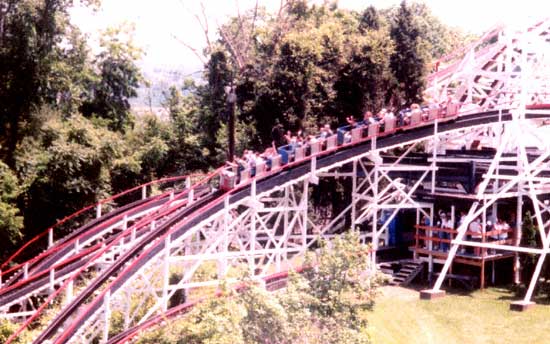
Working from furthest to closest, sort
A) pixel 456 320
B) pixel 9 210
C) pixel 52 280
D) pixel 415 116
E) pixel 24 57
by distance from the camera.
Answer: pixel 24 57
pixel 9 210
pixel 415 116
pixel 52 280
pixel 456 320

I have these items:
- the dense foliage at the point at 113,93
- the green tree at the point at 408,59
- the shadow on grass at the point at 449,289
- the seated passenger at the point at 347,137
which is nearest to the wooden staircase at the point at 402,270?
the shadow on grass at the point at 449,289

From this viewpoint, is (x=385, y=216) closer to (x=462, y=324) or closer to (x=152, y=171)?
(x=462, y=324)

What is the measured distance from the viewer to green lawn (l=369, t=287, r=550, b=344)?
1891cm

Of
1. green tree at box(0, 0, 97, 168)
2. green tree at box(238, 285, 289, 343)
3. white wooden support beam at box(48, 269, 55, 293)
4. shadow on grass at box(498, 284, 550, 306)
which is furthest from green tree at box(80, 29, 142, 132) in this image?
green tree at box(238, 285, 289, 343)

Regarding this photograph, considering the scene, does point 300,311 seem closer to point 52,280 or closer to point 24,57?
point 52,280

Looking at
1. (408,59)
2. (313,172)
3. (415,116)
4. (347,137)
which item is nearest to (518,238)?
(415,116)

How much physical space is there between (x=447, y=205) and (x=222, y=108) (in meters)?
18.3

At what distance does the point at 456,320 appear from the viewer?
802 inches

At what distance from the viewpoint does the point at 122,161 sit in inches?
1350

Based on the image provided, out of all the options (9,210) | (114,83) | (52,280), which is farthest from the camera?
(114,83)

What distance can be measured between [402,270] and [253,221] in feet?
25.3

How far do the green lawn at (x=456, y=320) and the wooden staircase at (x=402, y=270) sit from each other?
150cm

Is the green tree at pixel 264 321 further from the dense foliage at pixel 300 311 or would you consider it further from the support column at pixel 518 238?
the support column at pixel 518 238

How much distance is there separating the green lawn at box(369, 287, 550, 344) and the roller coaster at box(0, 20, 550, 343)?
78 cm
